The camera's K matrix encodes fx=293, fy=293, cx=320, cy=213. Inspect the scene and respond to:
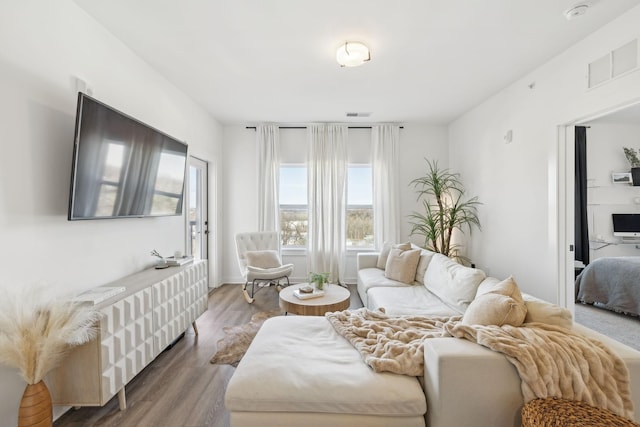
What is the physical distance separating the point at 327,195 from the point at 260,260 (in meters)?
1.50

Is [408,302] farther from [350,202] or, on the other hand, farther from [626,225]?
[626,225]

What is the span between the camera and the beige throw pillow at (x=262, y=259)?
4145mm

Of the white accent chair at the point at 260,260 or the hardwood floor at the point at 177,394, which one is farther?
the white accent chair at the point at 260,260

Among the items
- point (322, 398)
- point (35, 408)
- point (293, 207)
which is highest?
point (293, 207)

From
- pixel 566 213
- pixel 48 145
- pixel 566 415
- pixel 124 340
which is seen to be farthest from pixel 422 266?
pixel 48 145

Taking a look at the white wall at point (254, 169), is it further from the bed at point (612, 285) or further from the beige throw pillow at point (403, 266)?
the bed at point (612, 285)

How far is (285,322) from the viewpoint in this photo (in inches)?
81.5

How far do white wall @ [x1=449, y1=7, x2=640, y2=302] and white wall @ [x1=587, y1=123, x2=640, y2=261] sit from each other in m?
2.10

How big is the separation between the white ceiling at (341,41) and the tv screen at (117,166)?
77 cm

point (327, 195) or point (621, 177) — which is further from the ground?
point (621, 177)

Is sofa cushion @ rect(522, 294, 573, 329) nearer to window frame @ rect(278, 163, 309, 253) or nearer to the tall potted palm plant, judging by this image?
the tall potted palm plant

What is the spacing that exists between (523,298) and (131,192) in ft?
9.25

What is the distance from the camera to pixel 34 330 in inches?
55.5

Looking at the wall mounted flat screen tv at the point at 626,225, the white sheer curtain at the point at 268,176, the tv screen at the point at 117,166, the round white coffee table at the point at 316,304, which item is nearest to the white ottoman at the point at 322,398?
the round white coffee table at the point at 316,304
